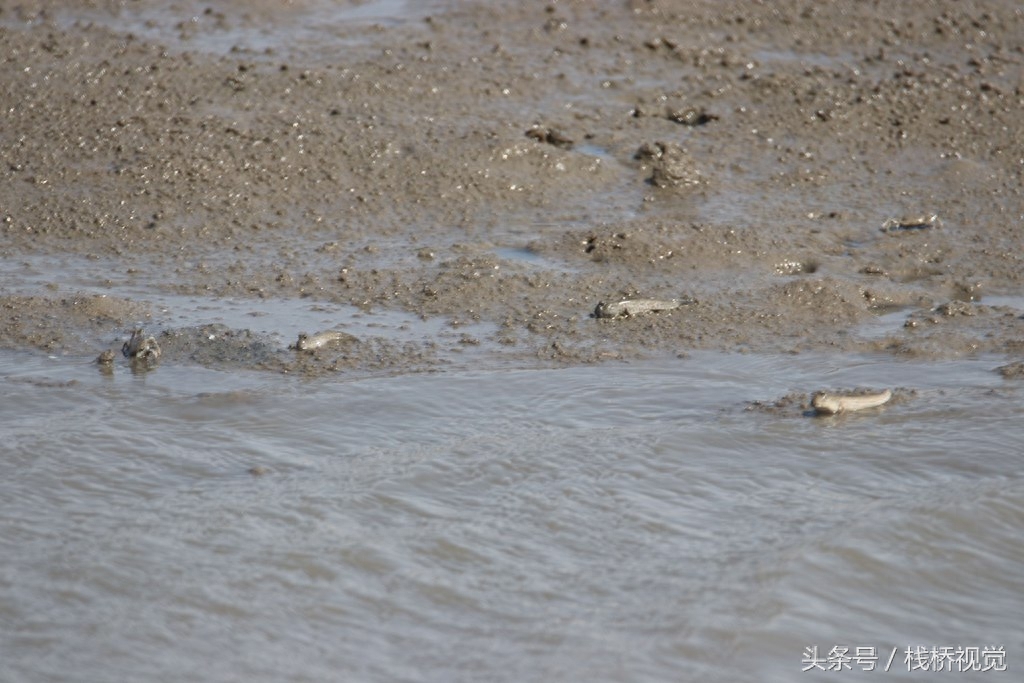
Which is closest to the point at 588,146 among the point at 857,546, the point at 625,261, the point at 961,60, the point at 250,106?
the point at 625,261

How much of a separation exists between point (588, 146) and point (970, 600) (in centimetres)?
377

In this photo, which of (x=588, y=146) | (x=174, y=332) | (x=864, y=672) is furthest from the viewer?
(x=588, y=146)

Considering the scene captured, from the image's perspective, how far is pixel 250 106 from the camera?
752cm

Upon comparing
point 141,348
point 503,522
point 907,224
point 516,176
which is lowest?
point 503,522

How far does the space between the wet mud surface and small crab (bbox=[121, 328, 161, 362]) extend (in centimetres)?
13

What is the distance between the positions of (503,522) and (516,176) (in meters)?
2.95

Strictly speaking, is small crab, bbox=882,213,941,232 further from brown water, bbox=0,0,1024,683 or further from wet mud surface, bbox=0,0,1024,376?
brown water, bbox=0,0,1024,683

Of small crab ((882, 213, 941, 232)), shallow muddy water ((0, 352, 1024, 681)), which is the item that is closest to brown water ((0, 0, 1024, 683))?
shallow muddy water ((0, 352, 1024, 681))

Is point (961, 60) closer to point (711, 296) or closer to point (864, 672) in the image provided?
point (711, 296)

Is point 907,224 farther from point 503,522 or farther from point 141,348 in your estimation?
point 141,348

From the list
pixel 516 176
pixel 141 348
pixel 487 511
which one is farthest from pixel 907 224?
pixel 141 348

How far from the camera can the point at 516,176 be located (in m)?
7.12

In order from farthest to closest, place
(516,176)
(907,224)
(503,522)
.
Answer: (516,176), (907,224), (503,522)

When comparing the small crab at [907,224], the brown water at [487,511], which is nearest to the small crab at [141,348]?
the brown water at [487,511]
